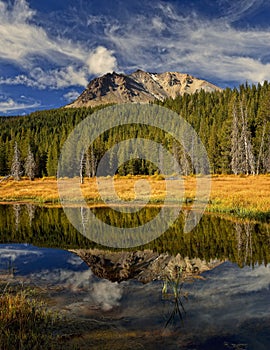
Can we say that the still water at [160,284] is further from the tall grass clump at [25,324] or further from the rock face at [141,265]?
the tall grass clump at [25,324]

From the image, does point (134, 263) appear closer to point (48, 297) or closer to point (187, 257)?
point (187, 257)

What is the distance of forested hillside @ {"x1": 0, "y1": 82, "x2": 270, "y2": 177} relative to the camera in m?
69.1

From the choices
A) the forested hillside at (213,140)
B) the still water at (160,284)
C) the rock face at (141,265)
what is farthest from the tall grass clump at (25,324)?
the forested hillside at (213,140)

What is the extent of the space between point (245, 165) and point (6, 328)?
2617 inches

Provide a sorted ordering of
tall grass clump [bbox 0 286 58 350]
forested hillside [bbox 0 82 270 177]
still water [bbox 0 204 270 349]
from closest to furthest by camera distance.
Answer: tall grass clump [bbox 0 286 58 350]
still water [bbox 0 204 270 349]
forested hillside [bbox 0 82 270 177]

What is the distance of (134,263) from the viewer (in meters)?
14.0

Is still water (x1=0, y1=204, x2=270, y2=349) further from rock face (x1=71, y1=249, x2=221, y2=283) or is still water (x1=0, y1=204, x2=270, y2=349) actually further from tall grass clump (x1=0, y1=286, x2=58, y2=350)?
tall grass clump (x1=0, y1=286, x2=58, y2=350)

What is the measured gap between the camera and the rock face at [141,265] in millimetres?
12047

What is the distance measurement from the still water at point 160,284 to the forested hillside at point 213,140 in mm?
51101

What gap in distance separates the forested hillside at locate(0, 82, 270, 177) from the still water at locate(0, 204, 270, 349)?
5110cm

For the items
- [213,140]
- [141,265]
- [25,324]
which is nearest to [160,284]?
[141,265]

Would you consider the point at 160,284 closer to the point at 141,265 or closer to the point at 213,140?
the point at 141,265

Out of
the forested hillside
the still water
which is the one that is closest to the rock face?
the still water

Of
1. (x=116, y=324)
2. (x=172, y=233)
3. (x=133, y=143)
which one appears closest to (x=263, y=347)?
(x=116, y=324)
